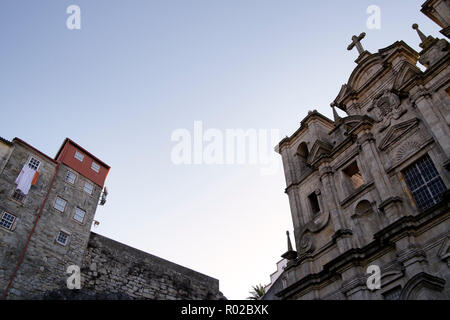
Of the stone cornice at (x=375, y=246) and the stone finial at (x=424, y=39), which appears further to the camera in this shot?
the stone finial at (x=424, y=39)

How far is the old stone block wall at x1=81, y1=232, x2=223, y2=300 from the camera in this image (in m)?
21.9

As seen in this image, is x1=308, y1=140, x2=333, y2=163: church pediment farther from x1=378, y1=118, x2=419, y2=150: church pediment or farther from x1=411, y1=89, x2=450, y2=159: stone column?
x1=411, y1=89, x2=450, y2=159: stone column

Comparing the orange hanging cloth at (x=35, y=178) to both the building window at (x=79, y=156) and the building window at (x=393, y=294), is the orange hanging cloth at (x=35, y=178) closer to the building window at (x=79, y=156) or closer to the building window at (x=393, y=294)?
the building window at (x=79, y=156)

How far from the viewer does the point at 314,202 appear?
20.5 m

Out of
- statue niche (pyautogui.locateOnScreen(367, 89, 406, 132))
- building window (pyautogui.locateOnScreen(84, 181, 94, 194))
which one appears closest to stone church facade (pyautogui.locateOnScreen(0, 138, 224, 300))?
building window (pyautogui.locateOnScreen(84, 181, 94, 194))

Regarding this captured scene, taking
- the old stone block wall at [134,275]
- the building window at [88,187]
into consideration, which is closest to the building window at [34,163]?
the building window at [88,187]

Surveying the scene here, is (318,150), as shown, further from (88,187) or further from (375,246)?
(88,187)

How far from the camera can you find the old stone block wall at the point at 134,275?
21.9 metres

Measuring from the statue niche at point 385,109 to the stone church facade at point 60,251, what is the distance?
16486 mm

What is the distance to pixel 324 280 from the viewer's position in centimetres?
1652

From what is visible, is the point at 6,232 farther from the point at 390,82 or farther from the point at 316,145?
the point at 390,82

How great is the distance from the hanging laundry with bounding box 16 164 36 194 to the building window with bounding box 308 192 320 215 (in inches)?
714

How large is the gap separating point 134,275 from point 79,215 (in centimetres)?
690
